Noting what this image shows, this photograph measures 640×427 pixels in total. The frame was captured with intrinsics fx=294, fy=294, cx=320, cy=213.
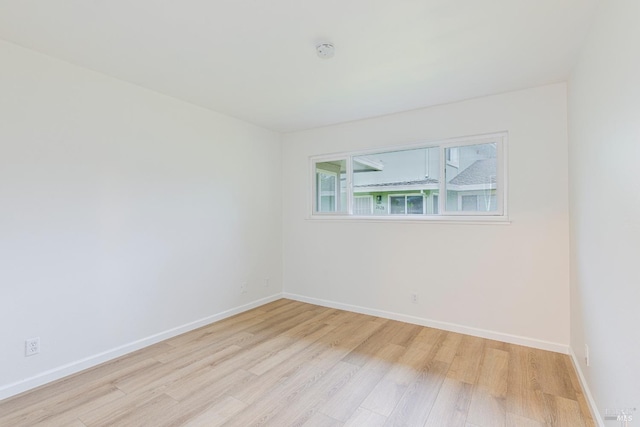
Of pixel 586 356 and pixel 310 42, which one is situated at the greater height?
pixel 310 42

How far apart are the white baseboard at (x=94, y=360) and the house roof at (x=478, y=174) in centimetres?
→ 318

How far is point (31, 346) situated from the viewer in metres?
2.18

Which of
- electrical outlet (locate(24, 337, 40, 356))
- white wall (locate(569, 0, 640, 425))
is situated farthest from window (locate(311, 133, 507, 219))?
electrical outlet (locate(24, 337, 40, 356))

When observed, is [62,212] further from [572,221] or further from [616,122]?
[572,221]

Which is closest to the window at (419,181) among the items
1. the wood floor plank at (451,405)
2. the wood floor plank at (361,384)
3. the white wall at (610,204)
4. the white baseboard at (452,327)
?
the white wall at (610,204)

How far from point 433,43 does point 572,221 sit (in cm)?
189

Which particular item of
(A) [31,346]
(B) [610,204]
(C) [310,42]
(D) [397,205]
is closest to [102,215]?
(A) [31,346]

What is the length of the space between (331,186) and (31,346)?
134 inches

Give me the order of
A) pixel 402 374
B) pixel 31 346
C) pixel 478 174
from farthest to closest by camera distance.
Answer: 1. pixel 478 174
2. pixel 402 374
3. pixel 31 346

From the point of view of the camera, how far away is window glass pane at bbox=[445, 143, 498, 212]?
10.0 feet

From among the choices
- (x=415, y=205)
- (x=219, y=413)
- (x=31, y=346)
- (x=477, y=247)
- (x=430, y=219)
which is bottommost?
(x=219, y=413)

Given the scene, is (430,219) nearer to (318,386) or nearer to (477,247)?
(477,247)

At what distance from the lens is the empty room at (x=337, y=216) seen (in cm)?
178

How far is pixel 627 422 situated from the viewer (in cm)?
131
